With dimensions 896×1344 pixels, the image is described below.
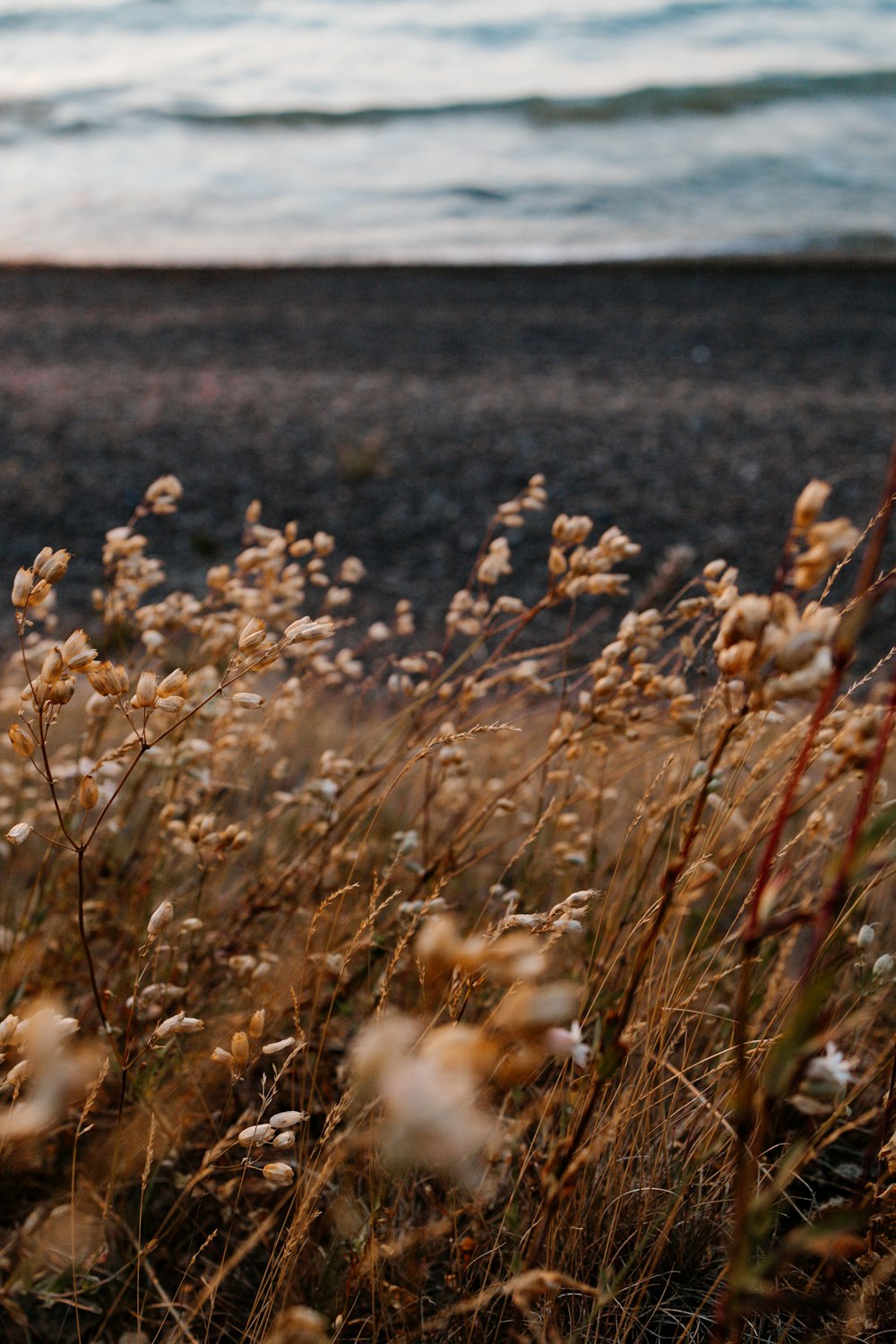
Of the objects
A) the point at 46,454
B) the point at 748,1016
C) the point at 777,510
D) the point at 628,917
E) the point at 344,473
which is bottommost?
the point at 748,1016

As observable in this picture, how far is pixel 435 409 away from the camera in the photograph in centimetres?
824

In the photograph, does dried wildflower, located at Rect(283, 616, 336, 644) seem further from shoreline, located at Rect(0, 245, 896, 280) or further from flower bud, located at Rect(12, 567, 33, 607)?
shoreline, located at Rect(0, 245, 896, 280)

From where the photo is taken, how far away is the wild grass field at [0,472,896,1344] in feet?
2.44

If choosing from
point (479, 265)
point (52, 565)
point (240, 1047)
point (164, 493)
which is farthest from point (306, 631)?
point (479, 265)

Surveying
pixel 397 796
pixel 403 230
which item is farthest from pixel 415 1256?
pixel 403 230

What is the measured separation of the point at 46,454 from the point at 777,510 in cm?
546

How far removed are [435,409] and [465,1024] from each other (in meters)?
7.33

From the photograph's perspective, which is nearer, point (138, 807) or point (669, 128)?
point (138, 807)

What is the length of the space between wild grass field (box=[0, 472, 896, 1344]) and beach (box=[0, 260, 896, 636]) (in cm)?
387

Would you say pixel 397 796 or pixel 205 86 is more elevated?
pixel 205 86

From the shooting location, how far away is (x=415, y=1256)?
1317mm

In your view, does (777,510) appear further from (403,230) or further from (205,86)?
(205,86)

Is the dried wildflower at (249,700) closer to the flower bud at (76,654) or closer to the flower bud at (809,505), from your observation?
the flower bud at (76,654)

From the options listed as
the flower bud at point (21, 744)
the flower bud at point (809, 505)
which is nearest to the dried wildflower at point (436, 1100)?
the flower bud at point (809, 505)
